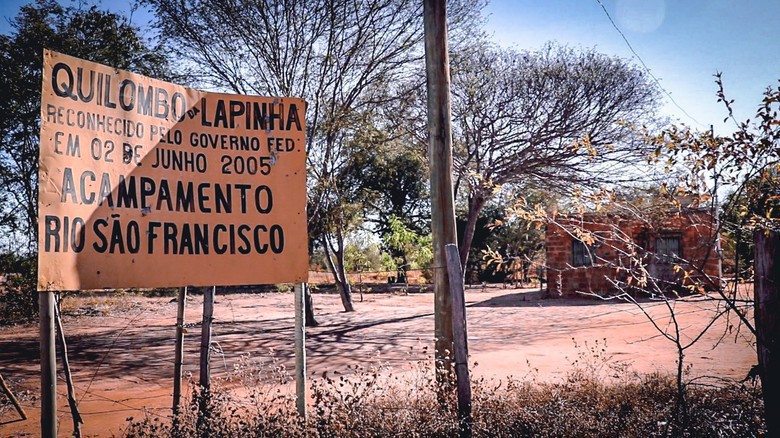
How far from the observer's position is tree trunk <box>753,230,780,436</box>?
3.21m

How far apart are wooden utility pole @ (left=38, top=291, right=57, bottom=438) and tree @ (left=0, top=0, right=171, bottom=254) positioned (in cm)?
1019

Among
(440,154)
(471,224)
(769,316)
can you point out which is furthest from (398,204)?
(769,316)

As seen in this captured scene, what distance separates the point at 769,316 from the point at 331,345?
8.00 meters

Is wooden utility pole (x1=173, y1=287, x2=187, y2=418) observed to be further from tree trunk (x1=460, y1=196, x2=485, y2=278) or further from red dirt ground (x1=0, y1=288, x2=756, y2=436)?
tree trunk (x1=460, y1=196, x2=485, y2=278)

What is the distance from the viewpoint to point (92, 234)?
135 inches

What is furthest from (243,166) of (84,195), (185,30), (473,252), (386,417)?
(473,252)

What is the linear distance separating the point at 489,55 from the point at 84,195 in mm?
13494

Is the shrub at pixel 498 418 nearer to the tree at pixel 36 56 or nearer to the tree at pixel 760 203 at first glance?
the tree at pixel 760 203

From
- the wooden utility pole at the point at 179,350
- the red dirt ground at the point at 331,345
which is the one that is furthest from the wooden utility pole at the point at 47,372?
the red dirt ground at the point at 331,345

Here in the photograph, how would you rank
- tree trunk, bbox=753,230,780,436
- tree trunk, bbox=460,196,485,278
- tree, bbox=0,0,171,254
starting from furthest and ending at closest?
tree trunk, bbox=460,196,485,278 → tree, bbox=0,0,171,254 → tree trunk, bbox=753,230,780,436

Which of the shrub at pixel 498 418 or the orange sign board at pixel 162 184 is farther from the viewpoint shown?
the shrub at pixel 498 418

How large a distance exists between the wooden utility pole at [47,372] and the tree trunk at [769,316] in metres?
4.20

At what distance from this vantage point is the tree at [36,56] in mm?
11711

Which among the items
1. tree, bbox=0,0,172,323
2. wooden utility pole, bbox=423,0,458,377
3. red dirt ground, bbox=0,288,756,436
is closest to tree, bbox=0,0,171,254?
tree, bbox=0,0,172,323
